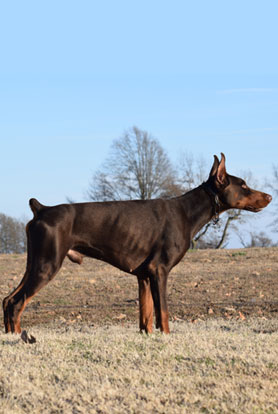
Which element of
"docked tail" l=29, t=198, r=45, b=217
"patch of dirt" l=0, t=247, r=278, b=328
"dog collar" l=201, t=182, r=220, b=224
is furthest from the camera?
"patch of dirt" l=0, t=247, r=278, b=328

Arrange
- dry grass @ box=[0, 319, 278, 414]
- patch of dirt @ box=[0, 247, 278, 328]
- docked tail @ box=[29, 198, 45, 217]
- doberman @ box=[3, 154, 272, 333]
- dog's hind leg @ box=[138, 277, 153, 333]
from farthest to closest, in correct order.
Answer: patch of dirt @ box=[0, 247, 278, 328] < dog's hind leg @ box=[138, 277, 153, 333] < docked tail @ box=[29, 198, 45, 217] < doberman @ box=[3, 154, 272, 333] < dry grass @ box=[0, 319, 278, 414]

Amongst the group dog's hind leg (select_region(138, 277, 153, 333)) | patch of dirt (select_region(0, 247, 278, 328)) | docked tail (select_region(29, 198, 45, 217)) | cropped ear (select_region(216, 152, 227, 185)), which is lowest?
patch of dirt (select_region(0, 247, 278, 328))

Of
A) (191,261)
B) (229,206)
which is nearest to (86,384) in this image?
(229,206)

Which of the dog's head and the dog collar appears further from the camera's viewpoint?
the dog collar

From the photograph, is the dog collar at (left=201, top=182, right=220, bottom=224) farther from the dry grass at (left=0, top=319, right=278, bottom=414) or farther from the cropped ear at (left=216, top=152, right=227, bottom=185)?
the dry grass at (left=0, top=319, right=278, bottom=414)

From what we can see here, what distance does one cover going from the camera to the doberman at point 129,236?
23.4 ft

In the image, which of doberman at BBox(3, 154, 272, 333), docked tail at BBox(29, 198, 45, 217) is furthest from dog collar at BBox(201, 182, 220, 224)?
docked tail at BBox(29, 198, 45, 217)

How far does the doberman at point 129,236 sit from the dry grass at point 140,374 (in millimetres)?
601

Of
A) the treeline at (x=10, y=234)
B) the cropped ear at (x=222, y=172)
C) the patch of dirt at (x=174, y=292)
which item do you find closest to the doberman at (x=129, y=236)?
the cropped ear at (x=222, y=172)

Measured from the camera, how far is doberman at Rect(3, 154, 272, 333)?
7.14 meters

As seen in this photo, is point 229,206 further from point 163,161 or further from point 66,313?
point 163,161

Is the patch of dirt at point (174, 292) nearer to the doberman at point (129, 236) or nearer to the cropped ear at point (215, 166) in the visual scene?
the doberman at point (129, 236)

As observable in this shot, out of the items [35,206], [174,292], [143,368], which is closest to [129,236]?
[35,206]

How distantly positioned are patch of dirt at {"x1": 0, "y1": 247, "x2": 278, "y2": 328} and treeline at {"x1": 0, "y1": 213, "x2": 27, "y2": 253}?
90.7 feet
